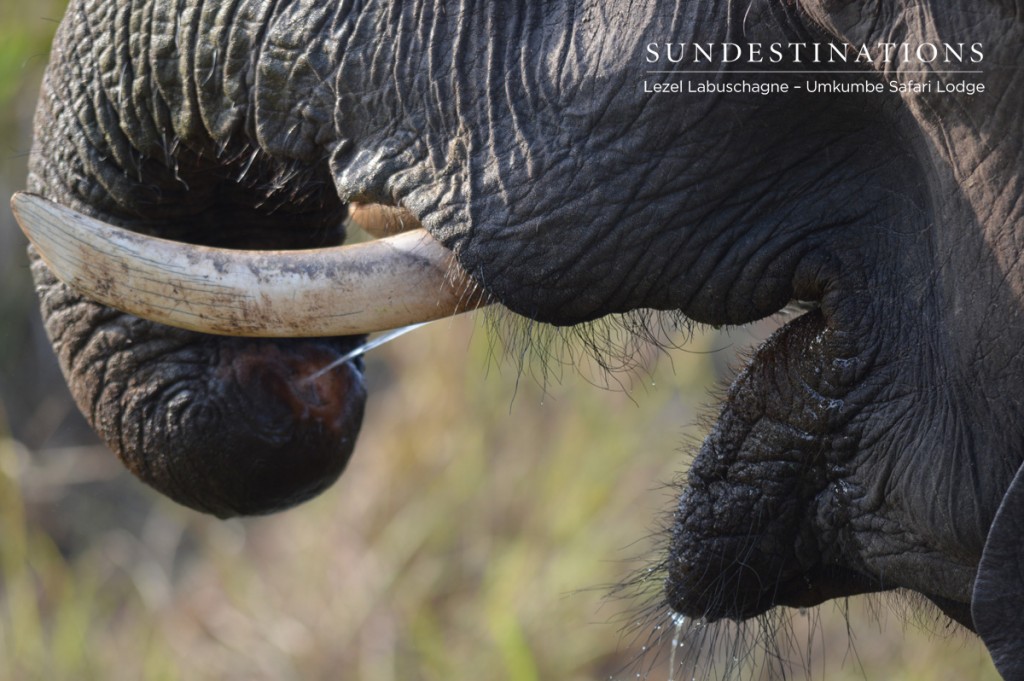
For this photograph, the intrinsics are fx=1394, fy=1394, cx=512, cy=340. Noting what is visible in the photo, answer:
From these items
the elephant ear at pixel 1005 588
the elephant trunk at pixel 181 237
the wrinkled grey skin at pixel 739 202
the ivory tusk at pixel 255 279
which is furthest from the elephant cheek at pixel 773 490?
the elephant trunk at pixel 181 237

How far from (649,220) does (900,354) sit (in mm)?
272

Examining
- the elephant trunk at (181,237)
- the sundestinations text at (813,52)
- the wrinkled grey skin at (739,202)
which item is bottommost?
the elephant trunk at (181,237)

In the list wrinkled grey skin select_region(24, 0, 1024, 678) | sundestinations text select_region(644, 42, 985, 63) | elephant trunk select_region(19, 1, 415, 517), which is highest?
sundestinations text select_region(644, 42, 985, 63)

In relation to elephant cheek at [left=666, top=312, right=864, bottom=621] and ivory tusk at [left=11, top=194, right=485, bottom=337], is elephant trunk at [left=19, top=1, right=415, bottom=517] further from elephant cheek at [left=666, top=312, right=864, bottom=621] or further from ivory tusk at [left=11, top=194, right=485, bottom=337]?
elephant cheek at [left=666, top=312, right=864, bottom=621]

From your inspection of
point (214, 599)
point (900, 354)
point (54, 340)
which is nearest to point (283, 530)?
point (214, 599)

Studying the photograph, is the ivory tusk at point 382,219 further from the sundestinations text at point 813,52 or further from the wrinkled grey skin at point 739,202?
the sundestinations text at point 813,52

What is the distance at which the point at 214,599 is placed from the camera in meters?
3.85

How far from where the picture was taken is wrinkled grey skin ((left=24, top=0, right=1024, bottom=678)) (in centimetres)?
124

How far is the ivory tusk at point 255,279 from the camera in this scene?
1.43 meters

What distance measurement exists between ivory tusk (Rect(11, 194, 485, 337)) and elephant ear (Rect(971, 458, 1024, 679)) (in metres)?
0.55

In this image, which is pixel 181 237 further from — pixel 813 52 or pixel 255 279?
pixel 813 52

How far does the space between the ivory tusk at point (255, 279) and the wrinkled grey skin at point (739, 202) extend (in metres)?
0.06

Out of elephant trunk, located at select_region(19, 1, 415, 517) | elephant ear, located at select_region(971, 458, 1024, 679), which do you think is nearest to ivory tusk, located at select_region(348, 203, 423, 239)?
elephant trunk, located at select_region(19, 1, 415, 517)

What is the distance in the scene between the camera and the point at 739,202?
4.49ft
